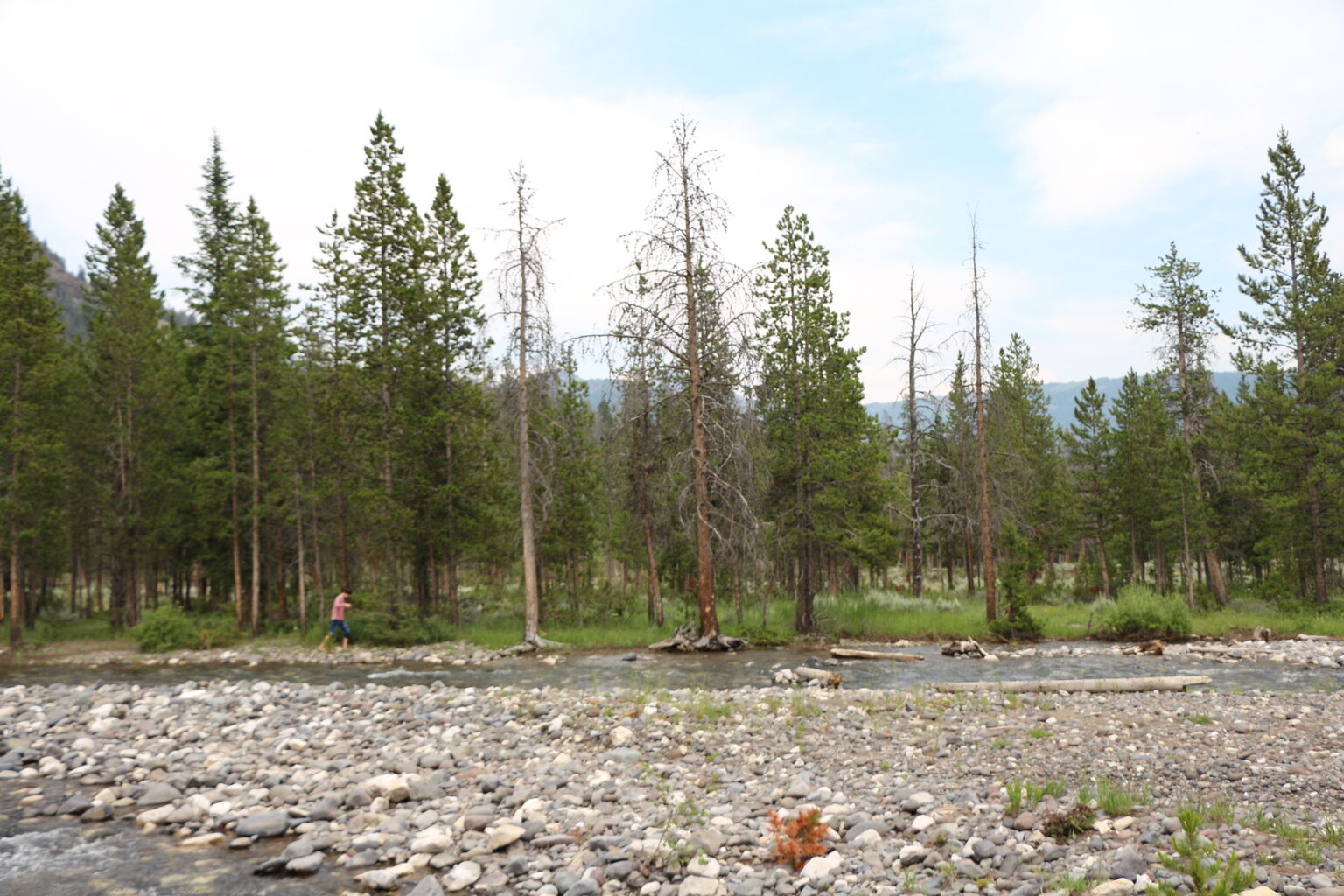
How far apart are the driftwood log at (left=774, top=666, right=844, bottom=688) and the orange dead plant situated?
8503mm

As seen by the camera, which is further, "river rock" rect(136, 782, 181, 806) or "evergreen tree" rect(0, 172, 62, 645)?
"evergreen tree" rect(0, 172, 62, 645)

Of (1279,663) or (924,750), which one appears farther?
(1279,663)

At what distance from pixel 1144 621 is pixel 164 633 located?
33.1 m

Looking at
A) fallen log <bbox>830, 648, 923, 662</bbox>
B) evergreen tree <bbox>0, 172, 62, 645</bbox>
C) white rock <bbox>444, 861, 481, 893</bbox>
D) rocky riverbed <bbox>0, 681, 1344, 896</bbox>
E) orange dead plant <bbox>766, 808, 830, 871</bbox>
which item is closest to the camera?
rocky riverbed <bbox>0, 681, 1344, 896</bbox>

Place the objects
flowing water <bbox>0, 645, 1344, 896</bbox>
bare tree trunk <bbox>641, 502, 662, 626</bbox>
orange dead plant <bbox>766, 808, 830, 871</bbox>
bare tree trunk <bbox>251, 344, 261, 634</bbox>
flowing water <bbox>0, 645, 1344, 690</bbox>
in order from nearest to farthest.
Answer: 1. orange dead plant <bbox>766, 808, 830, 871</bbox>
2. flowing water <bbox>0, 645, 1344, 896</bbox>
3. flowing water <bbox>0, 645, 1344, 690</bbox>
4. bare tree trunk <bbox>641, 502, 662, 626</bbox>
5. bare tree trunk <bbox>251, 344, 261, 634</bbox>

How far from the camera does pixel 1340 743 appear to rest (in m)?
8.90

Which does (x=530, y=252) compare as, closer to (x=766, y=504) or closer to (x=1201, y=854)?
(x=766, y=504)

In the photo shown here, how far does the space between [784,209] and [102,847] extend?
78.7 feet

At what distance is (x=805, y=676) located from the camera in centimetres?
1634

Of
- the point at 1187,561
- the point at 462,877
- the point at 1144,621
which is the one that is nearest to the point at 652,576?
the point at 1144,621

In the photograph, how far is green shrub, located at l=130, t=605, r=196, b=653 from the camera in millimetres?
27250

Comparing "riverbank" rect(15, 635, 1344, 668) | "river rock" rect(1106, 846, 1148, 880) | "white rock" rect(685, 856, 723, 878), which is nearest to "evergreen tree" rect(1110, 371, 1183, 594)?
"riverbank" rect(15, 635, 1344, 668)

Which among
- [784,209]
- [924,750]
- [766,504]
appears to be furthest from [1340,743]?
[784,209]

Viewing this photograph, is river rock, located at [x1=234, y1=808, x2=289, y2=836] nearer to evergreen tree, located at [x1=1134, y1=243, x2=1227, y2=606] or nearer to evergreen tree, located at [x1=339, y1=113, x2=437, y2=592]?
evergreen tree, located at [x1=339, y1=113, x2=437, y2=592]
